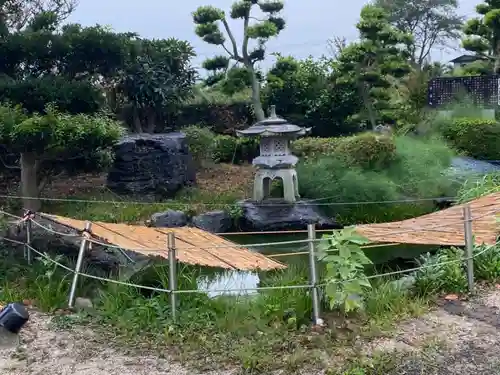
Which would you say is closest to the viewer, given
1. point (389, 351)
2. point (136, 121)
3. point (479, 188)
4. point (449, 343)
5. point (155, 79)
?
point (389, 351)

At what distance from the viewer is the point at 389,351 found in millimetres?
3150

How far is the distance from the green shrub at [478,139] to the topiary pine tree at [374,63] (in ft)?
6.11

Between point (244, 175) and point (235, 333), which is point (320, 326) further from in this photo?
point (244, 175)

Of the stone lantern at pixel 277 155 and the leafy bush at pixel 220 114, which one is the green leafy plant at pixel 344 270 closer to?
the stone lantern at pixel 277 155

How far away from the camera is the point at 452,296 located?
390 cm

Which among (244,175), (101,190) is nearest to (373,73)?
(244,175)

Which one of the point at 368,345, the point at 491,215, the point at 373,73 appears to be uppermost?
the point at 373,73

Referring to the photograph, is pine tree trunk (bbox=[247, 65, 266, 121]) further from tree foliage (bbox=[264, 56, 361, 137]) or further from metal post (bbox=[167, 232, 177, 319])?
metal post (bbox=[167, 232, 177, 319])

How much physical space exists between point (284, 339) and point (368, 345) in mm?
418

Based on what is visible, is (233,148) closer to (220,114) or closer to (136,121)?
(220,114)

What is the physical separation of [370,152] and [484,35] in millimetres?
6170

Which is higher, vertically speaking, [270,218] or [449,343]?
[449,343]

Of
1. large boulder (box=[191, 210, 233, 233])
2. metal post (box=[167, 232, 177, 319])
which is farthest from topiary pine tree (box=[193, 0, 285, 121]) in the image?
metal post (box=[167, 232, 177, 319])

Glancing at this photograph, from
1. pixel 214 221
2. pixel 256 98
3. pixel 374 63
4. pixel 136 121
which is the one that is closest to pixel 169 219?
pixel 214 221
